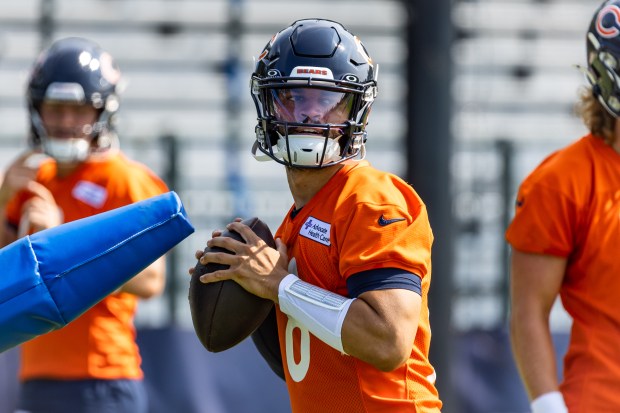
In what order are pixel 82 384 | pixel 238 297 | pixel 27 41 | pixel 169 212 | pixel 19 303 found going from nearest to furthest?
1. pixel 19 303
2. pixel 169 212
3. pixel 238 297
4. pixel 82 384
5. pixel 27 41

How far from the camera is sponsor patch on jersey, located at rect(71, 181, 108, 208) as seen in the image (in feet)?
16.3

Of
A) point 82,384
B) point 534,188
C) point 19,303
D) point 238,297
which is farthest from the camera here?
point 82,384

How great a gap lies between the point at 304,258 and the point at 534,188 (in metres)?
0.94

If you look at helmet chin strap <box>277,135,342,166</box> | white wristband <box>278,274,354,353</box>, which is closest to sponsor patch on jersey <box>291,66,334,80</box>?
helmet chin strap <box>277,135,342,166</box>

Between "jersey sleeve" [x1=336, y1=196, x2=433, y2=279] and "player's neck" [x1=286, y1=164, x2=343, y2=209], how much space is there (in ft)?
0.86

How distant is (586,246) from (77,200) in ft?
7.64

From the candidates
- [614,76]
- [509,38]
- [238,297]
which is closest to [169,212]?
[238,297]

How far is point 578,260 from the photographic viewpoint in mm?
3648

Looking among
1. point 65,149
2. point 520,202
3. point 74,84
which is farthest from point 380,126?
point 520,202

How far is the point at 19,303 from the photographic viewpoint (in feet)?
8.57

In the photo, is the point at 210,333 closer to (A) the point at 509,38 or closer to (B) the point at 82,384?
(B) the point at 82,384

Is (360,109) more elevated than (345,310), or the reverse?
(360,109)

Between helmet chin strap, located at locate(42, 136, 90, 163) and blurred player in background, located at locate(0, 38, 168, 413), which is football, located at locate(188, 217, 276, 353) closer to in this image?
blurred player in background, located at locate(0, 38, 168, 413)

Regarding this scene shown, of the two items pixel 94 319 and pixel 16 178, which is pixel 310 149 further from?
pixel 16 178
